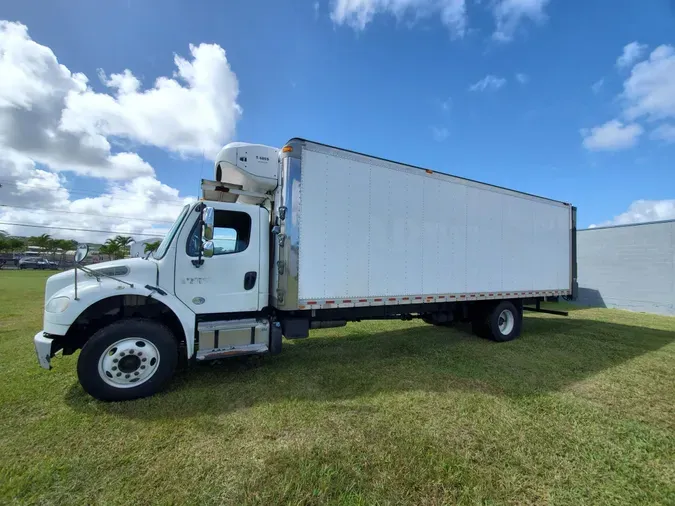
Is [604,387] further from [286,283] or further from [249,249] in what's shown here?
[249,249]

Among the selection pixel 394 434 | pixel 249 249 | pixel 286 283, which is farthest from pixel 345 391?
pixel 249 249

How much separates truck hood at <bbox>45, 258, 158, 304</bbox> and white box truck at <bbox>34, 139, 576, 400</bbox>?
18mm

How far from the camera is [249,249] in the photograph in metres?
5.08

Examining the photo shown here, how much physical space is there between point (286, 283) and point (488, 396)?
3282 mm

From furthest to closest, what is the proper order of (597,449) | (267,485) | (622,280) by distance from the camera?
(622,280)
(597,449)
(267,485)

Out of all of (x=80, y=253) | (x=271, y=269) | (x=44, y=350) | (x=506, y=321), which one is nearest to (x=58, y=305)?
(x=44, y=350)

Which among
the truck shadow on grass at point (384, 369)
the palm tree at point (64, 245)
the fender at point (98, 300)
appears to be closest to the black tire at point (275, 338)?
the truck shadow on grass at point (384, 369)

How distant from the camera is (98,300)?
13.4ft

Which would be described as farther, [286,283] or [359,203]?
[359,203]

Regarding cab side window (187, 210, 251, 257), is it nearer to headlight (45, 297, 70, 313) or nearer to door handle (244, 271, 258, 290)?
door handle (244, 271, 258, 290)

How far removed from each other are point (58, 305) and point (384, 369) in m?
4.68

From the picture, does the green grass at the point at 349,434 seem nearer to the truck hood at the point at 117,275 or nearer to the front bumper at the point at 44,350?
the front bumper at the point at 44,350

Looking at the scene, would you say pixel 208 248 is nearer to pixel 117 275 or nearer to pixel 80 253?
pixel 117 275

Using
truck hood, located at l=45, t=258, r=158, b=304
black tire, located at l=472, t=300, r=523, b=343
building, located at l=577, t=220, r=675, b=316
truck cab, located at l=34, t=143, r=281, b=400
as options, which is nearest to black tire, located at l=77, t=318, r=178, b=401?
truck cab, located at l=34, t=143, r=281, b=400
